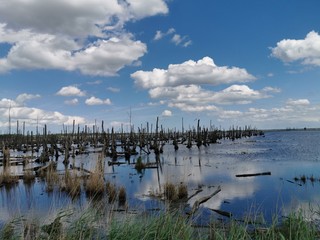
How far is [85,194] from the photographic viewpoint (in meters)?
15.6

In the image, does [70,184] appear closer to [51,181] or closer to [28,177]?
[51,181]

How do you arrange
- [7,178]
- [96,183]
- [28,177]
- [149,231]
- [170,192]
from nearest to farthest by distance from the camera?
[149,231] < [170,192] < [96,183] < [7,178] < [28,177]

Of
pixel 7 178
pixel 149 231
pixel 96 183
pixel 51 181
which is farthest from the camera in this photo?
pixel 7 178

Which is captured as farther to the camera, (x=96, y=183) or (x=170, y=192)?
(x=96, y=183)

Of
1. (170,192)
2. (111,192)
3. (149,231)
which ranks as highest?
(149,231)

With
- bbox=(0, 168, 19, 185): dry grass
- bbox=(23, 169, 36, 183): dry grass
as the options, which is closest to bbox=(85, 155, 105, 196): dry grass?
bbox=(0, 168, 19, 185): dry grass

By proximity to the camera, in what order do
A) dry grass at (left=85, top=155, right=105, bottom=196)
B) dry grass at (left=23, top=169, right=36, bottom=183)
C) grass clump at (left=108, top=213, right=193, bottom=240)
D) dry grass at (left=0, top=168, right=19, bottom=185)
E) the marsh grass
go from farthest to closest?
1. dry grass at (left=23, top=169, right=36, bottom=183)
2. dry grass at (left=0, top=168, right=19, bottom=185)
3. the marsh grass
4. dry grass at (left=85, top=155, right=105, bottom=196)
5. grass clump at (left=108, top=213, right=193, bottom=240)

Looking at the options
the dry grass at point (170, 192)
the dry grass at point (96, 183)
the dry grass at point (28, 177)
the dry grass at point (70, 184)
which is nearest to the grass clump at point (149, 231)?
the dry grass at point (170, 192)

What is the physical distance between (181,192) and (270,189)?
5.11 m

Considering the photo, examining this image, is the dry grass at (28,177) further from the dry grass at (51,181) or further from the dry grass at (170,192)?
the dry grass at (170,192)

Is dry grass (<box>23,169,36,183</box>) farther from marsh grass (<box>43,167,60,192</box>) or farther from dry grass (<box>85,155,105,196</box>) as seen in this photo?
dry grass (<box>85,155,105,196</box>)

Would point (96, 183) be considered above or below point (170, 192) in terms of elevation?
above

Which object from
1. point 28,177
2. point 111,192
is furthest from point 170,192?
point 28,177

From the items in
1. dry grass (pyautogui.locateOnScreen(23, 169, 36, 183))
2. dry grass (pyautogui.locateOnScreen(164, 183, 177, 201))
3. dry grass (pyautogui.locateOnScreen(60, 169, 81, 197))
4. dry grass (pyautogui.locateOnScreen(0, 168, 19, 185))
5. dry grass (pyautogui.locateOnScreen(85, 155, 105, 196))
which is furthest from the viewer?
dry grass (pyautogui.locateOnScreen(23, 169, 36, 183))
